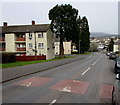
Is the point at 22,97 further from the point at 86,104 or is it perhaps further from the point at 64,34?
the point at 64,34

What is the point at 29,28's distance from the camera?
41062mm

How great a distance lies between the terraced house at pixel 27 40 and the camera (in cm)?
3916

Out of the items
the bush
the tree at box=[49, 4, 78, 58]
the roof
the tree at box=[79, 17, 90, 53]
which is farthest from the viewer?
the tree at box=[79, 17, 90, 53]

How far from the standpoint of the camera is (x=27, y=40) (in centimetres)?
4034

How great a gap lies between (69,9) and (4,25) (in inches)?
896

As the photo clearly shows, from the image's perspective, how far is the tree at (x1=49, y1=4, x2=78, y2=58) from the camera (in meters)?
36.9

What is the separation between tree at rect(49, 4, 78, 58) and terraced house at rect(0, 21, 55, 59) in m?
3.35

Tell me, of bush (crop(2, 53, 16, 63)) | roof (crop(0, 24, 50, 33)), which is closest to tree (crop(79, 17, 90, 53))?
roof (crop(0, 24, 50, 33))

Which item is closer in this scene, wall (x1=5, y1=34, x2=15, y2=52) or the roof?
the roof

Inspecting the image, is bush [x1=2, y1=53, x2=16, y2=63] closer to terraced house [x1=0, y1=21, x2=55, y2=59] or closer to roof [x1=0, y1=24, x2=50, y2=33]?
terraced house [x1=0, y1=21, x2=55, y2=59]

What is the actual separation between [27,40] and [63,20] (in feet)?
38.8

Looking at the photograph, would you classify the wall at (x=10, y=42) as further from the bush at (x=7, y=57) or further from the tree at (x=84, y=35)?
the tree at (x=84, y=35)

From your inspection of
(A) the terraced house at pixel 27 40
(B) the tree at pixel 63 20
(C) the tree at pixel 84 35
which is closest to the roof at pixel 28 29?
(A) the terraced house at pixel 27 40

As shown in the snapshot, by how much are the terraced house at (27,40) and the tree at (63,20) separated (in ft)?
11.0
